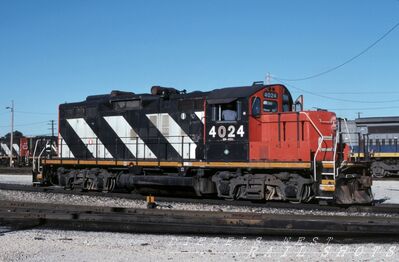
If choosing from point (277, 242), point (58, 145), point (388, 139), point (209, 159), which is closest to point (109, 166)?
point (58, 145)

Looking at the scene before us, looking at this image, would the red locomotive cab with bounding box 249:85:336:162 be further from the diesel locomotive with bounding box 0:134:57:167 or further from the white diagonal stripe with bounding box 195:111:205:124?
the diesel locomotive with bounding box 0:134:57:167

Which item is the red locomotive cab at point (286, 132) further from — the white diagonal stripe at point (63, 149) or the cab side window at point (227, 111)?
the white diagonal stripe at point (63, 149)

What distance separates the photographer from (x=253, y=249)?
271 inches

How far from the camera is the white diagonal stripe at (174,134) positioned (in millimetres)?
15289

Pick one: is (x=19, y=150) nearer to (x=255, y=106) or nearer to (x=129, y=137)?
(x=129, y=137)

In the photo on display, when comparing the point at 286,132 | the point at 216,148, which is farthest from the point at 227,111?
the point at 286,132

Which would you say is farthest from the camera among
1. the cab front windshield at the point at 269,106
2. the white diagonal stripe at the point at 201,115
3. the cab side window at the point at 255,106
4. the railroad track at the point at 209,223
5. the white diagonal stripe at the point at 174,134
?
the white diagonal stripe at the point at 174,134

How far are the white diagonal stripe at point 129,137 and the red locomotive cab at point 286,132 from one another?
4041mm

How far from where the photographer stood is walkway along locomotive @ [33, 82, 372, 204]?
13.0 meters

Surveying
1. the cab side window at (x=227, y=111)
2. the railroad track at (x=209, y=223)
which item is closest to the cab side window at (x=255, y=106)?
the cab side window at (x=227, y=111)

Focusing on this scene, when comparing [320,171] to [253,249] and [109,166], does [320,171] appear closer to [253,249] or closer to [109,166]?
[253,249]

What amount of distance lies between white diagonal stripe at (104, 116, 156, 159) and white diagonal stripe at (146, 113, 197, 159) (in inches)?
34.7

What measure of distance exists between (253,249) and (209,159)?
781cm

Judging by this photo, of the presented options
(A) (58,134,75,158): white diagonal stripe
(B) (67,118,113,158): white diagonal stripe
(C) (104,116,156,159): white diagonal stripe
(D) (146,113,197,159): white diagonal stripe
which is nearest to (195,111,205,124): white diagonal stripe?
(D) (146,113,197,159): white diagonal stripe
